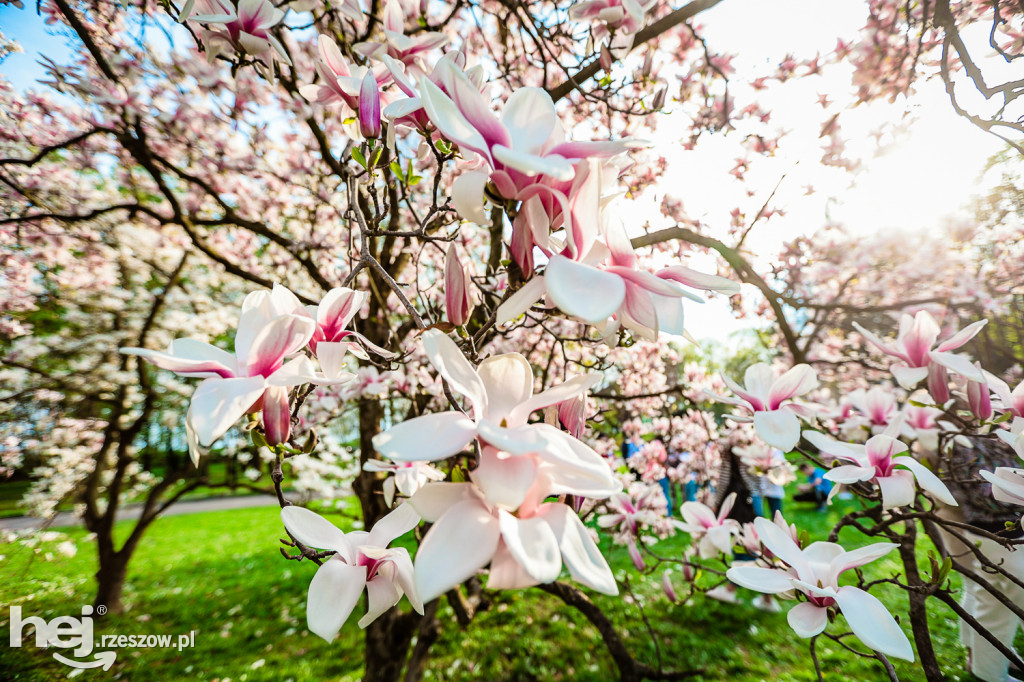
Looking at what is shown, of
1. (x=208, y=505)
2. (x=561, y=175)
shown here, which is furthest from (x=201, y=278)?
(x=208, y=505)

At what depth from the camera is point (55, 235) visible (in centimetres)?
351

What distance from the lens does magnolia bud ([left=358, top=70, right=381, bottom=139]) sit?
0.74m

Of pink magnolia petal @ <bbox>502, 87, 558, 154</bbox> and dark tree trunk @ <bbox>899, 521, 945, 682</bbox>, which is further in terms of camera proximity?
dark tree trunk @ <bbox>899, 521, 945, 682</bbox>

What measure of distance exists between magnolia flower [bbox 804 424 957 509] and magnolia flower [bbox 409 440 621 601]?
806 mm

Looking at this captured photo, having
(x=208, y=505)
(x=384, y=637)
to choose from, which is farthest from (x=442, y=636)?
(x=208, y=505)

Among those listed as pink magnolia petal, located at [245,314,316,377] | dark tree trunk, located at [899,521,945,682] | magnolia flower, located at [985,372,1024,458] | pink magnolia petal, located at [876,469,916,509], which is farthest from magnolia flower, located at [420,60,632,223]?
magnolia flower, located at [985,372,1024,458]

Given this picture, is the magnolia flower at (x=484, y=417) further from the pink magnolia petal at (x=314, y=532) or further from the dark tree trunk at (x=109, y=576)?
the dark tree trunk at (x=109, y=576)

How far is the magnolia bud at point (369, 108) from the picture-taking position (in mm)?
740

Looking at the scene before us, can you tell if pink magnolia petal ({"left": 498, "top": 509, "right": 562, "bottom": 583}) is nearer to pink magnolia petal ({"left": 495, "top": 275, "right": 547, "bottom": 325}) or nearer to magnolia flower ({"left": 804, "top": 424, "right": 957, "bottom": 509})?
pink magnolia petal ({"left": 495, "top": 275, "right": 547, "bottom": 325})

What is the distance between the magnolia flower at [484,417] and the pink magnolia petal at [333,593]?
0.86 ft

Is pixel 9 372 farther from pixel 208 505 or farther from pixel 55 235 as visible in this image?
pixel 208 505

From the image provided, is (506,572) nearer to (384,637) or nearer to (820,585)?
(820,585)

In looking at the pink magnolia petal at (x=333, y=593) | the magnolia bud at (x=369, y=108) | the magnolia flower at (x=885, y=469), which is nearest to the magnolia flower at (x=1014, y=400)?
the magnolia flower at (x=885, y=469)

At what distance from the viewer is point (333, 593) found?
1.60ft
